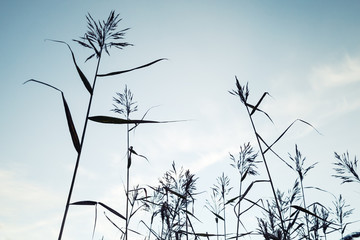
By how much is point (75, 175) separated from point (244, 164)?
264 centimetres

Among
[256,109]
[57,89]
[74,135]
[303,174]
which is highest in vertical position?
[303,174]

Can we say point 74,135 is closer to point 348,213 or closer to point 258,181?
point 258,181

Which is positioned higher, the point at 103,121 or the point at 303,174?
the point at 303,174

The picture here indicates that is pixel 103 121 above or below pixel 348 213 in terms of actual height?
below

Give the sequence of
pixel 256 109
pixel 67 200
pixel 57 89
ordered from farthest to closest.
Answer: pixel 256 109, pixel 57 89, pixel 67 200

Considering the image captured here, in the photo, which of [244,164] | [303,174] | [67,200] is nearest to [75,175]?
[67,200]

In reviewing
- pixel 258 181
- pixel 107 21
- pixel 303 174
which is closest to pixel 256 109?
pixel 258 181

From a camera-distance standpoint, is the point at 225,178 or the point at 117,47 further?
the point at 225,178

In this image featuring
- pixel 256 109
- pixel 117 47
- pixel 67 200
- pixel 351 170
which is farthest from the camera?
pixel 351 170

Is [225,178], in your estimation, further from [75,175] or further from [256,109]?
[75,175]

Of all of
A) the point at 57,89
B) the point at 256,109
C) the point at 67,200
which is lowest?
the point at 67,200

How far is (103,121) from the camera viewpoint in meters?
1.29

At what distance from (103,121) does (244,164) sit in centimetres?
256

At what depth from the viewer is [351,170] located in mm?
3760
